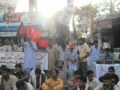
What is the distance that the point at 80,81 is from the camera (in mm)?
8680

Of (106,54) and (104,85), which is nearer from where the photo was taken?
(104,85)

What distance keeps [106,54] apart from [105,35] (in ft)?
32.1

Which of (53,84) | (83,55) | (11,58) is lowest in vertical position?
(53,84)

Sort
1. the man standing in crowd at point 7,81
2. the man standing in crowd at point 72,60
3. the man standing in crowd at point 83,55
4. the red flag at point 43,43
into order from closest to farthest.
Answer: the man standing in crowd at point 7,81 < the man standing in crowd at point 83,55 < the man standing in crowd at point 72,60 < the red flag at point 43,43

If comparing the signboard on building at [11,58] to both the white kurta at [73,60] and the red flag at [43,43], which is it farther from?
the white kurta at [73,60]

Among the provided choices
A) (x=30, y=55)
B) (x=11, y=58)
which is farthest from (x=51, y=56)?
(x=11, y=58)

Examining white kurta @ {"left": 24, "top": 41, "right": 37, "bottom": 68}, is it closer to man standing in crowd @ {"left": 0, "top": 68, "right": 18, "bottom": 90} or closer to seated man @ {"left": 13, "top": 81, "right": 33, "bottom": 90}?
man standing in crowd @ {"left": 0, "top": 68, "right": 18, "bottom": 90}

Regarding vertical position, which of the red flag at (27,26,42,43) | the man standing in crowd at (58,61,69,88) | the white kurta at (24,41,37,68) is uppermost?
the red flag at (27,26,42,43)

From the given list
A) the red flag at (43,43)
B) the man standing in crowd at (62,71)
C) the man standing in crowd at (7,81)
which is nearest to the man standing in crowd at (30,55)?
the red flag at (43,43)

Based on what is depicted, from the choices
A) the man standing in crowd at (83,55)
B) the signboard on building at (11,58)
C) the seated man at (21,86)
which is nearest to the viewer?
the seated man at (21,86)

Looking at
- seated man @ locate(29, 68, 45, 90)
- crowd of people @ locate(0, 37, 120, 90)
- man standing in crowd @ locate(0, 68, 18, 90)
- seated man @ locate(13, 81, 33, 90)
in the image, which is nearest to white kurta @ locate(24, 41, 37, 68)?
crowd of people @ locate(0, 37, 120, 90)

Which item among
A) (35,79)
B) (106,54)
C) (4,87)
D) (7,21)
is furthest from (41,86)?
(7,21)

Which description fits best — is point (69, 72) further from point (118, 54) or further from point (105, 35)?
point (105, 35)

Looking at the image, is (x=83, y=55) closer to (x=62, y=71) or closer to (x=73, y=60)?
(x=73, y=60)
